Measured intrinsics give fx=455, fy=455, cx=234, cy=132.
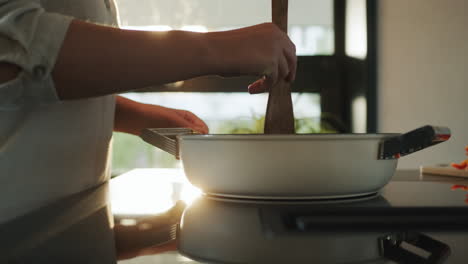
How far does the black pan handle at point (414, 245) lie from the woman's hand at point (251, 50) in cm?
24

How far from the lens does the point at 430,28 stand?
1685mm

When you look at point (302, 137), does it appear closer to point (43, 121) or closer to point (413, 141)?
point (413, 141)

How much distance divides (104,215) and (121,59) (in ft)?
0.52

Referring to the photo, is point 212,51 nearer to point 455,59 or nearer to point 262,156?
point 262,156

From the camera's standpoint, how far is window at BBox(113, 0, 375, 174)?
79.6 inches

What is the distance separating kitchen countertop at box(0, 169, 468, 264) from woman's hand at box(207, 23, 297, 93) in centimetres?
18

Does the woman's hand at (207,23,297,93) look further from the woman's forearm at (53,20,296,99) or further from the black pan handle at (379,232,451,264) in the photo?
the black pan handle at (379,232,451,264)

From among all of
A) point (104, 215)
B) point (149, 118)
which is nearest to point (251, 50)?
point (104, 215)

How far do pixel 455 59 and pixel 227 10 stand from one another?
982 millimetres

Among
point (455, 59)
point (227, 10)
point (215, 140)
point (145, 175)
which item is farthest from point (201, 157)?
point (227, 10)

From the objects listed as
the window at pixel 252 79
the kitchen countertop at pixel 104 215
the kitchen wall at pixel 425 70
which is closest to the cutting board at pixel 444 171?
the kitchen countertop at pixel 104 215

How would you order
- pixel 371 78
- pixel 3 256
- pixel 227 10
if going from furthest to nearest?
1. pixel 227 10
2. pixel 371 78
3. pixel 3 256

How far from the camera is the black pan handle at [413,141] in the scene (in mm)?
393

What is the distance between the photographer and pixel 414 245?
30 cm
